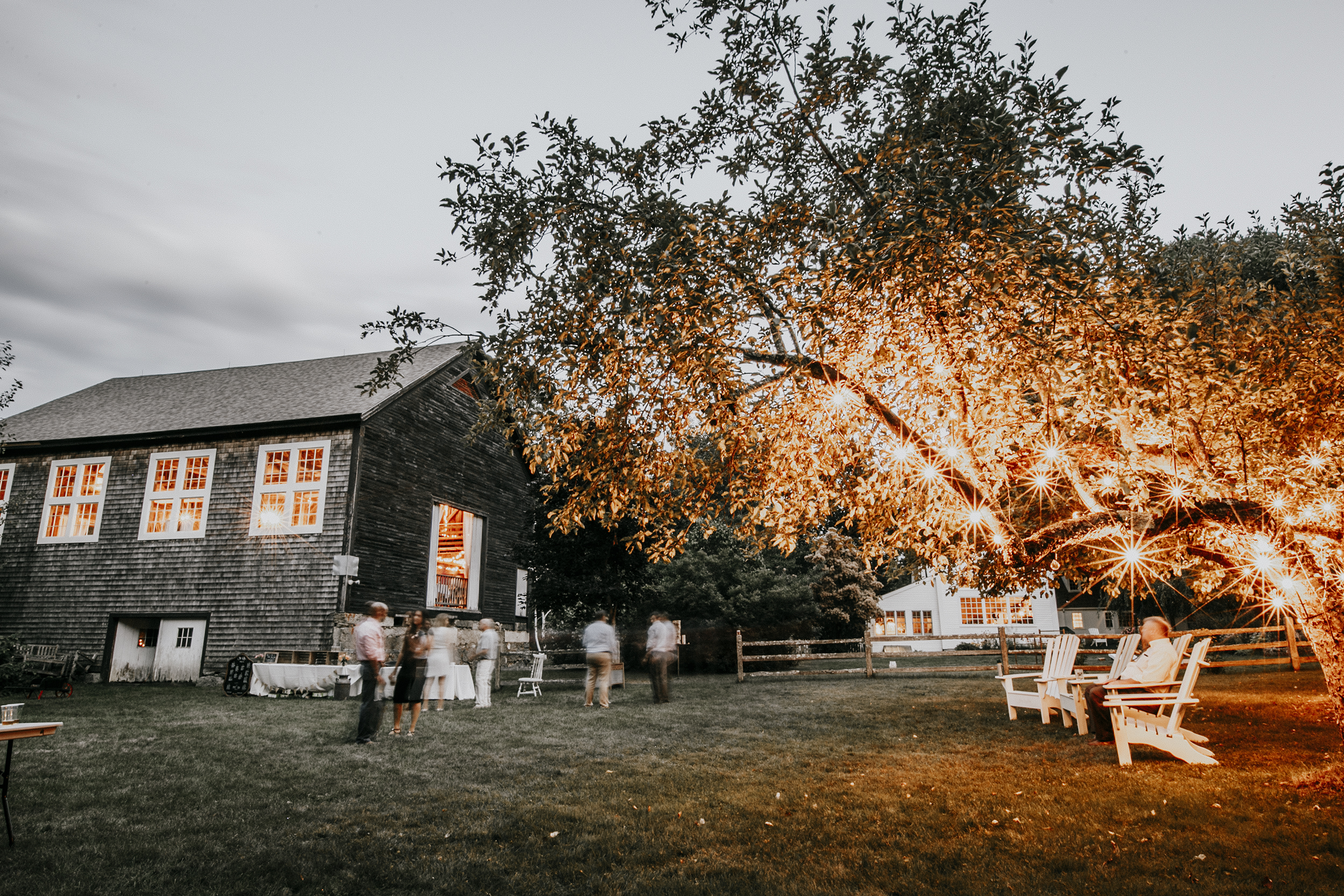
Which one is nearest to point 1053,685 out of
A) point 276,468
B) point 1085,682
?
point 1085,682

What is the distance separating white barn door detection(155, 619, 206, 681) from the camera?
1817cm

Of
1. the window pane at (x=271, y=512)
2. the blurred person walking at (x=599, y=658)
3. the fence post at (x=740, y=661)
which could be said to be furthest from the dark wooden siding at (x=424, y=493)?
the fence post at (x=740, y=661)

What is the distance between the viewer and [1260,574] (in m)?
6.87

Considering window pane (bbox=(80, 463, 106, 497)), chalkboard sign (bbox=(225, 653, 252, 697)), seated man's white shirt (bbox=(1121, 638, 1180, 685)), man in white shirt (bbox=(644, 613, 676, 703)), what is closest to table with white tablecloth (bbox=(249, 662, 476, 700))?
chalkboard sign (bbox=(225, 653, 252, 697))

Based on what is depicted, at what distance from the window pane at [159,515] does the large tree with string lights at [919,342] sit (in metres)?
14.2

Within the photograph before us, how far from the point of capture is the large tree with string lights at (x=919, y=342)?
20.4 ft

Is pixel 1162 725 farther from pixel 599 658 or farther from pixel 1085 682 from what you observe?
pixel 599 658

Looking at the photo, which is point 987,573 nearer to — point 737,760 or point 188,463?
point 737,760

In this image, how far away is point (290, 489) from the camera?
58.7ft

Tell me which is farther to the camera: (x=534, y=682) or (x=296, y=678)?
(x=534, y=682)

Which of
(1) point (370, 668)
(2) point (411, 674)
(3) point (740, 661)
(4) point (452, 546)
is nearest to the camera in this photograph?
(1) point (370, 668)

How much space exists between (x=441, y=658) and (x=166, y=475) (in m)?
10.1

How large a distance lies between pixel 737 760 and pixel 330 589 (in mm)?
12116

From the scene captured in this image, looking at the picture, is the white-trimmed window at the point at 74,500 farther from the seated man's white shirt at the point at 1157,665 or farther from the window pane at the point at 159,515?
the seated man's white shirt at the point at 1157,665
